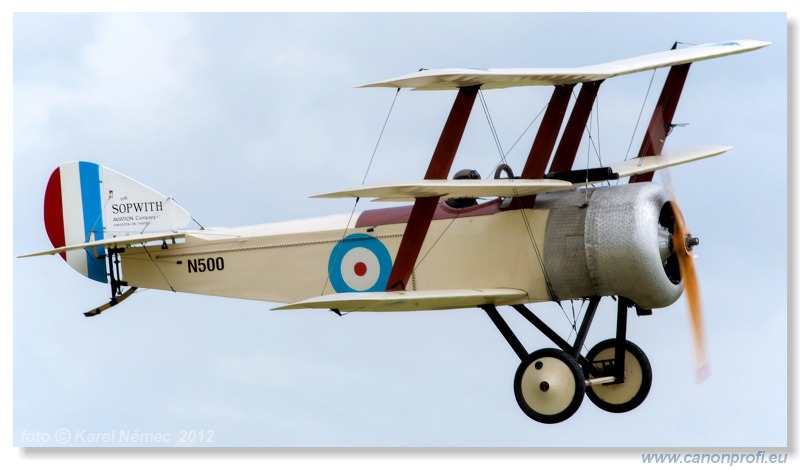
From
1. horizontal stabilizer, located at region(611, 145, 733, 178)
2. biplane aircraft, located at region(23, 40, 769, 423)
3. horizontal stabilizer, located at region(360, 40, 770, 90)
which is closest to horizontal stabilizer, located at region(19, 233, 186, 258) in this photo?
biplane aircraft, located at region(23, 40, 769, 423)

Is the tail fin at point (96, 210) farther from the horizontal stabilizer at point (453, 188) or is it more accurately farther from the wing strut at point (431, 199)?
the wing strut at point (431, 199)

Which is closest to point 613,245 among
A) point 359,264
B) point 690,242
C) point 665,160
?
point 690,242

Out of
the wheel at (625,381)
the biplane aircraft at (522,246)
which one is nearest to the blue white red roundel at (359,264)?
the biplane aircraft at (522,246)

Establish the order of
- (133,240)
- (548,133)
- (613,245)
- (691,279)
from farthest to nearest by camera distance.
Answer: (133,240) < (691,279) < (548,133) < (613,245)

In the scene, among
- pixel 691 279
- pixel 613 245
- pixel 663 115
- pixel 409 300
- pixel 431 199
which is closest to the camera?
pixel 409 300

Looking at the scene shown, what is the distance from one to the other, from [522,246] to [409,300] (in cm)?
145

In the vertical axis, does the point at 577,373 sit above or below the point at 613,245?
below

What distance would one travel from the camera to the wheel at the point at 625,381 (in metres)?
15.5

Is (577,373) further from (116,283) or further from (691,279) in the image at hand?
(116,283)

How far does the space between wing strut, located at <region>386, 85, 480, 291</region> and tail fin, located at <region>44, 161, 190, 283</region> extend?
3.48 metres

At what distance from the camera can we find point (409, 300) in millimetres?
13867

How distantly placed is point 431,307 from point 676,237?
2.35 meters

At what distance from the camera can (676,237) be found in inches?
574

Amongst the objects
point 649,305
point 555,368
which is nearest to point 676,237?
point 649,305
